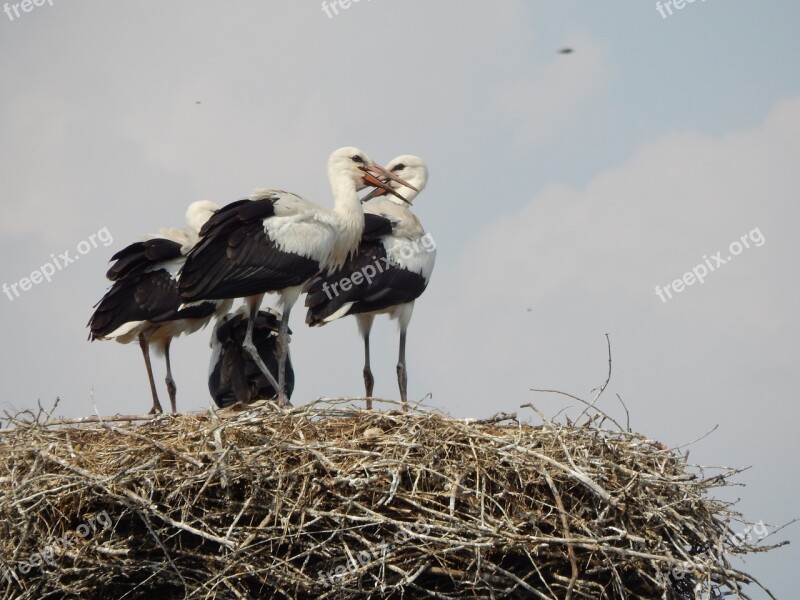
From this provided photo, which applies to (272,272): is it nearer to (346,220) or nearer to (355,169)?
(346,220)

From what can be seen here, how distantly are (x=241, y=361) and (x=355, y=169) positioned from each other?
1476 mm

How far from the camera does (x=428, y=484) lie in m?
7.62

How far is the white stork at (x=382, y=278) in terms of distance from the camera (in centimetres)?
1045

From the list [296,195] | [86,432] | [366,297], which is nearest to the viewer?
[86,432]

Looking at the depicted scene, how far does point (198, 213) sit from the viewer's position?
11781 mm

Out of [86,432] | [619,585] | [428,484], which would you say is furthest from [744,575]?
[86,432]

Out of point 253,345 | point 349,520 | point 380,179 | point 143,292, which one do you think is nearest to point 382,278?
point 380,179

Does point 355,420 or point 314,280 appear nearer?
point 355,420

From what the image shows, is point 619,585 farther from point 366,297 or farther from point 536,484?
point 366,297

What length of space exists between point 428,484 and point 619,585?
1.04 meters

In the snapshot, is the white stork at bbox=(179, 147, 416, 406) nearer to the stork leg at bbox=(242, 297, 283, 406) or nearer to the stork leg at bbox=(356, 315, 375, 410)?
the stork leg at bbox=(242, 297, 283, 406)

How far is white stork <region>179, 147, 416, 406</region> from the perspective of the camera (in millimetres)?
9422

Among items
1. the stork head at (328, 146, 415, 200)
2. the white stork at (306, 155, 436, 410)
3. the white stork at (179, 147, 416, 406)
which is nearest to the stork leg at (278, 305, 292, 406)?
the white stork at (179, 147, 416, 406)

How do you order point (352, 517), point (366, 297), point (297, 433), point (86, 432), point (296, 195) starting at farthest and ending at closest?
point (366, 297), point (296, 195), point (86, 432), point (297, 433), point (352, 517)
